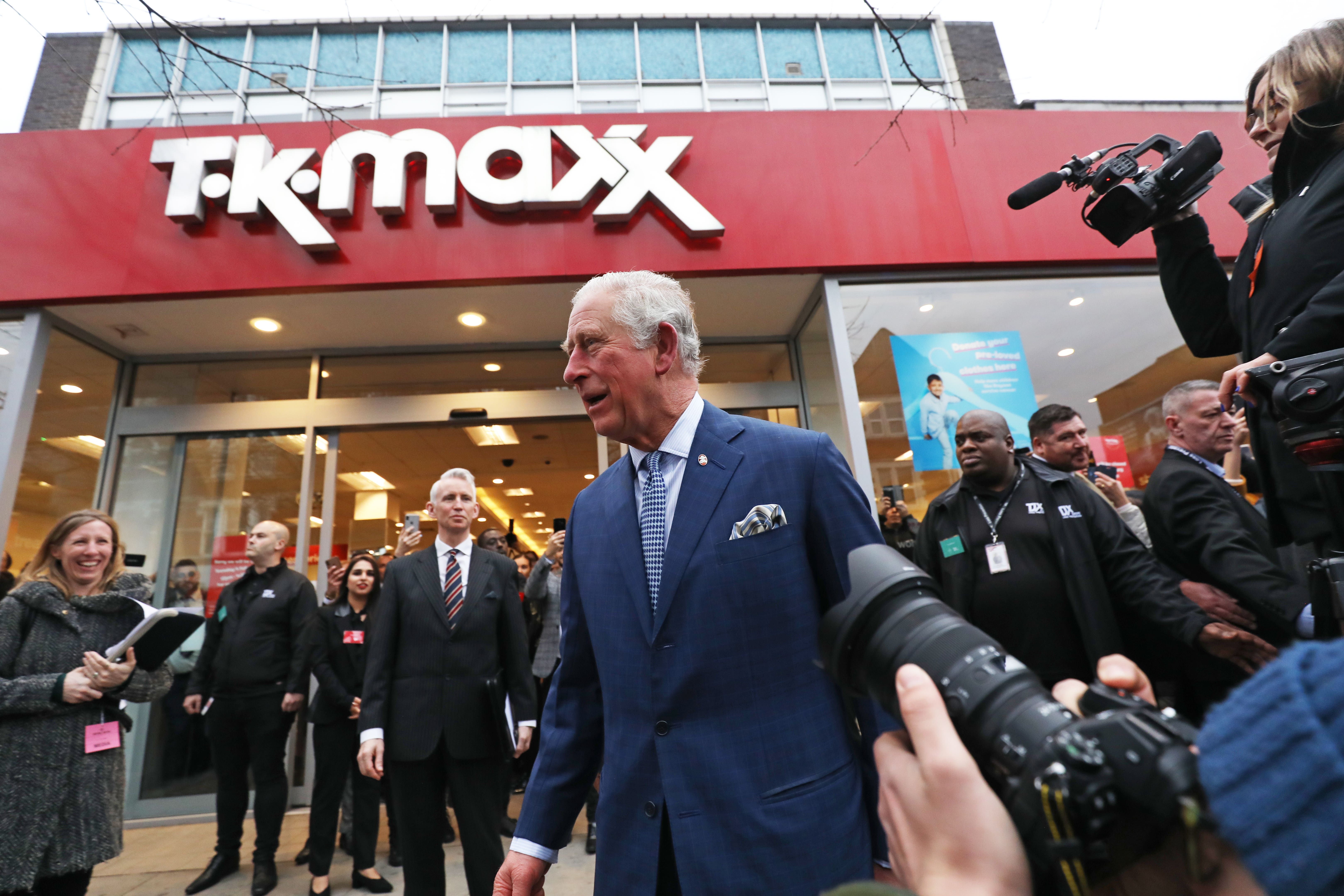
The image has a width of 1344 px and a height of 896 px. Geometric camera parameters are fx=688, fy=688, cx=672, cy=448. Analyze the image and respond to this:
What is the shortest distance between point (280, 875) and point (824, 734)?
14.2ft

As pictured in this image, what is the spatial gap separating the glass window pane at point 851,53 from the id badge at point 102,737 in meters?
8.61

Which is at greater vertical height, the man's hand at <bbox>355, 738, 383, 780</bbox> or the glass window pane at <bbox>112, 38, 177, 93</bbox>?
the glass window pane at <bbox>112, 38, 177, 93</bbox>

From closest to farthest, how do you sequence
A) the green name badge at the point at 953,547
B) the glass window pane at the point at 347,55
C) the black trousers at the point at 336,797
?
1. the green name badge at the point at 953,547
2. the black trousers at the point at 336,797
3. the glass window pane at the point at 347,55

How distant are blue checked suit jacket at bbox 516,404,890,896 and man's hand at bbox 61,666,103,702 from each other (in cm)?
215

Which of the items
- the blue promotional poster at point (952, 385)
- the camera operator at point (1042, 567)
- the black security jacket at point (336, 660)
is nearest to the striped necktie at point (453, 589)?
the black security jacket at point (336, 660)

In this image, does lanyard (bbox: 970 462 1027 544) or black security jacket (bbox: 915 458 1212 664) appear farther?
lanyard (bbox: 970 462 1027 544)

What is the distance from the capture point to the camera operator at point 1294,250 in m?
1.58

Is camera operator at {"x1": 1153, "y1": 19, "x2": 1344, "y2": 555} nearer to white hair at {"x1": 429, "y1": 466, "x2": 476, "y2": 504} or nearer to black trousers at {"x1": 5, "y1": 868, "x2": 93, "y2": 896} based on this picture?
white hair at {"x1": 429, "y1": 466, "x2": 476, "y2": 504}

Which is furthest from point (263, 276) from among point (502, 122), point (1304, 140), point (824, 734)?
point (1304, 140)

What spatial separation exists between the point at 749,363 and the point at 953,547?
→ 429 cm

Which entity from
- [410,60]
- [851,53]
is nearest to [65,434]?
[410,60]

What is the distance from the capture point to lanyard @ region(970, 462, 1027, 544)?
9.41 feet

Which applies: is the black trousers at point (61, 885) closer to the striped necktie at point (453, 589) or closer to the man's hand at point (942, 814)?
the striped necktie at point (453, 589)

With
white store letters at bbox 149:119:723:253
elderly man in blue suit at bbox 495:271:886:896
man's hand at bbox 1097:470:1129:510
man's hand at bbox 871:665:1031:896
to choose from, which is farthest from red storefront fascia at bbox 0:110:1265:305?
man's hand at bbox 871:665:1031:896
